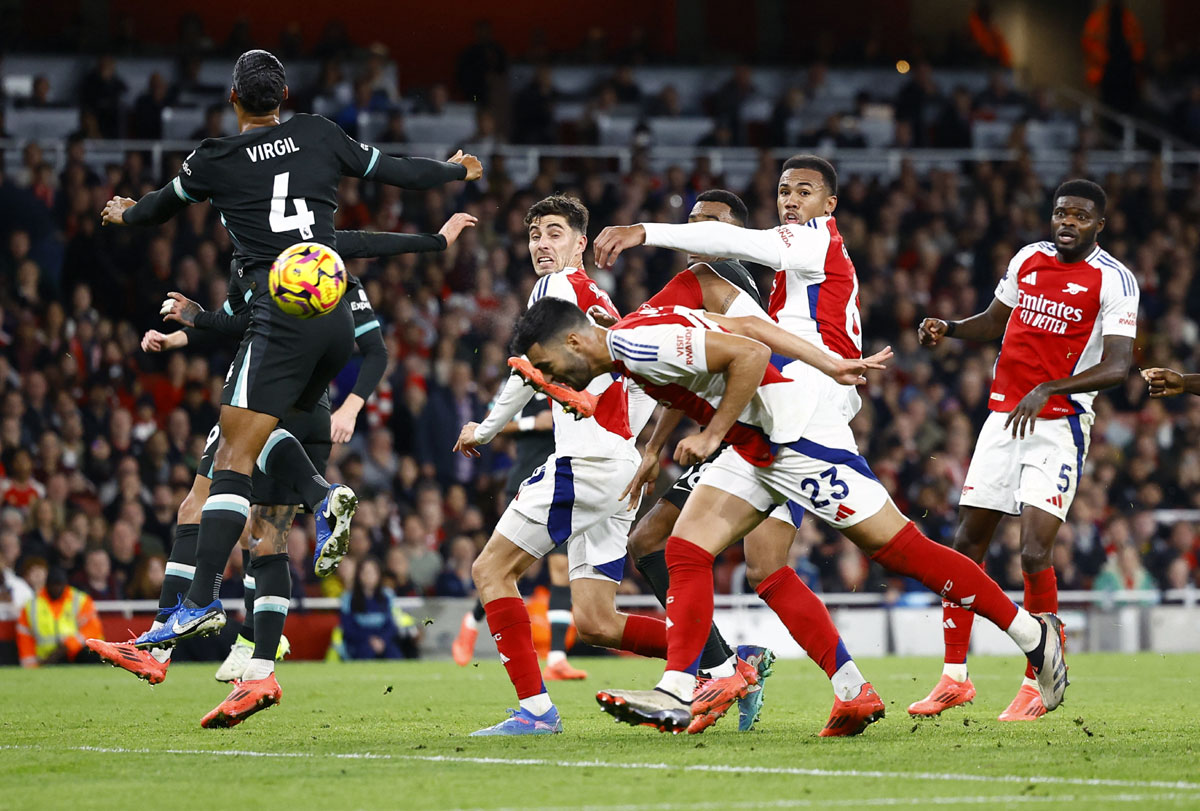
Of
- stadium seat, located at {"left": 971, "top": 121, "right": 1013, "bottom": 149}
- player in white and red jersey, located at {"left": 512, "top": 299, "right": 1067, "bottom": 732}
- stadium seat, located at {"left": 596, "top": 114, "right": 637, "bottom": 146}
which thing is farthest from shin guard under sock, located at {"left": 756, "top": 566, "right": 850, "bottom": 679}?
stadium seat, located at {"left": 971, "top": 121, "right": 1013, "bottom": 149}

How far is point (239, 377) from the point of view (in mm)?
6797

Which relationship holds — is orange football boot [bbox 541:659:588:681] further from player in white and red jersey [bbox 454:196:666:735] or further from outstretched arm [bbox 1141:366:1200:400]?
outstretched arm [bbox 1141:366:1200:400]

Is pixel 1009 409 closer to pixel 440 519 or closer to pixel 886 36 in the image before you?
pixel 440 519

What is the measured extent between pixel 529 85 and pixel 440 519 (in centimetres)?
680

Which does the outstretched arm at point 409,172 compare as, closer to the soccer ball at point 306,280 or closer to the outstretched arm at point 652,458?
the soccer ball at point 306,280

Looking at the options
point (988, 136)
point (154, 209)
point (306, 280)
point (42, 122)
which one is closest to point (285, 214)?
point (306, 280)

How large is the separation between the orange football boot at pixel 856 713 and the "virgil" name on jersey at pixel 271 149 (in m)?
3.17

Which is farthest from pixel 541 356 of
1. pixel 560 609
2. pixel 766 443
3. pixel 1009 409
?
pixel 560 609

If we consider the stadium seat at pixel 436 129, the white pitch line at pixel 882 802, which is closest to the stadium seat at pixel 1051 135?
the stadium seat at pixel 436 129

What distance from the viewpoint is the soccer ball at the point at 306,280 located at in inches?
266

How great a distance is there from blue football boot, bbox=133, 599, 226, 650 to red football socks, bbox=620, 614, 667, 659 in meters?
1.71

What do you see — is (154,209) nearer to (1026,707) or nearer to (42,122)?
(1026,707)

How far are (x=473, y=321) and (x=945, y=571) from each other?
35.0 ft

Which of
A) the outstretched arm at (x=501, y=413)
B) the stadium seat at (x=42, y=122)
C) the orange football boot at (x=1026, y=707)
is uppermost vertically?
the stadium seat at (x=42, y=122)
